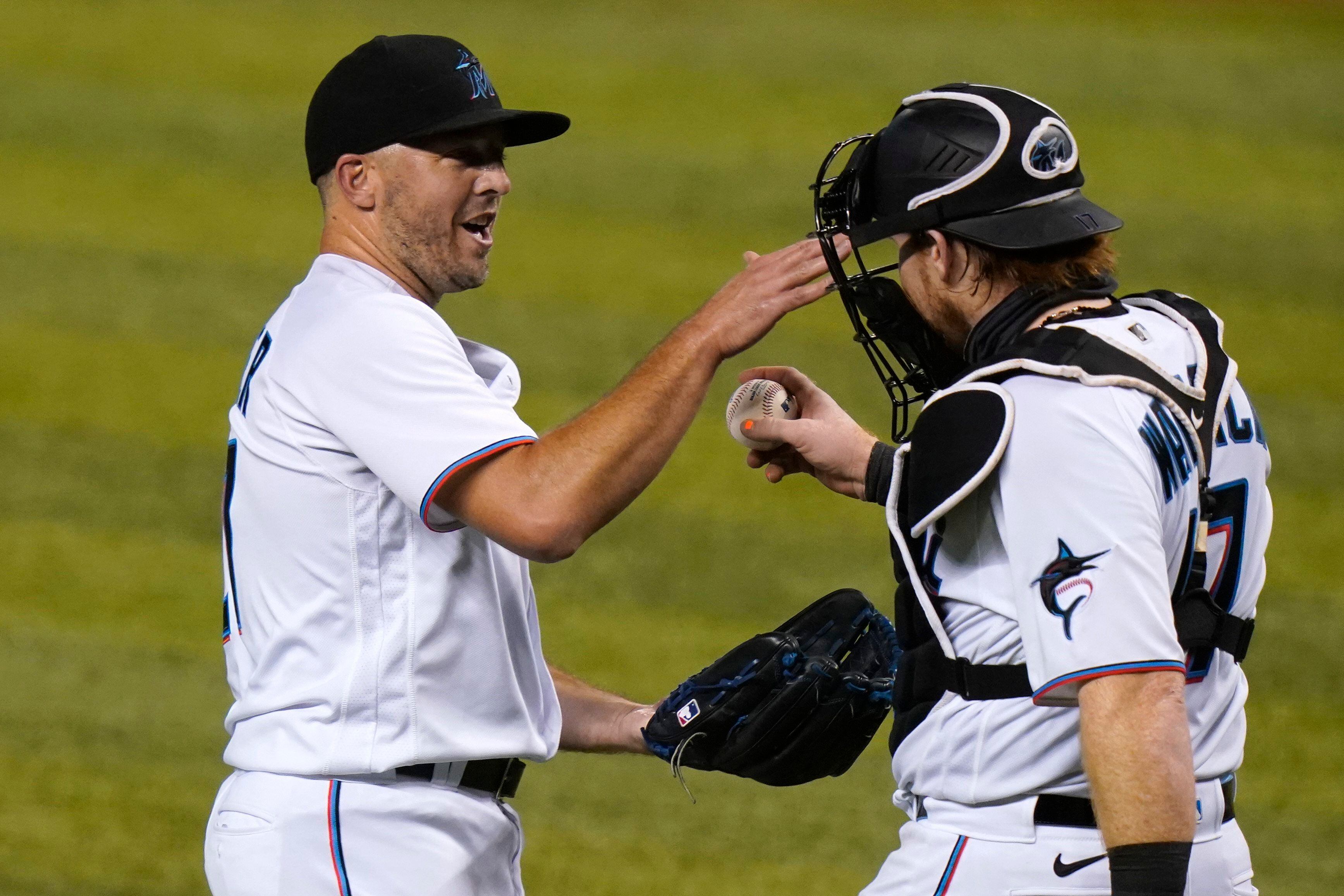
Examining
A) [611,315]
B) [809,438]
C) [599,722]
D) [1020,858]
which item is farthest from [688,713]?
Result: [611,315]

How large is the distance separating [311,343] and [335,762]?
0.72 meters

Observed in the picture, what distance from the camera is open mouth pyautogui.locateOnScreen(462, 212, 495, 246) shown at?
3.06 metres

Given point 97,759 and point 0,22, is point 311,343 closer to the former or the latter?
point 97,759

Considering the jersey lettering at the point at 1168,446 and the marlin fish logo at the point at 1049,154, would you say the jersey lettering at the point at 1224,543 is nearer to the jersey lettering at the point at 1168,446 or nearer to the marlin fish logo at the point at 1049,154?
the jersey lettering at the point at 1168,446

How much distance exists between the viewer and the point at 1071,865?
7.64 feet

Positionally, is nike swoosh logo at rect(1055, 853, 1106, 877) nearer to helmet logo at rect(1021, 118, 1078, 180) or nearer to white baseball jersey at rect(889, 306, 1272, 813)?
white baseball jersey at rect(889, 306, 1272, 813)

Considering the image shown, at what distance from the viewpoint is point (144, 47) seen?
1280 centimetres

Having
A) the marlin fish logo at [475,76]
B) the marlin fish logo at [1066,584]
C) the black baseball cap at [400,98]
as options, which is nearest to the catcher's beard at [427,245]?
the black baseball cap at [400,98]

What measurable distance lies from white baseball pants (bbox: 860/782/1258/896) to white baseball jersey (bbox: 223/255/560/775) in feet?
2.51

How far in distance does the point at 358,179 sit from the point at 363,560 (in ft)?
2.51

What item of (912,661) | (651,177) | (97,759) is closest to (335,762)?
(912,661)

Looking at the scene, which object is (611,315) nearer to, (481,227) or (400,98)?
(481,227)

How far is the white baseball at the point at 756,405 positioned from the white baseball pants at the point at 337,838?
2.82 ft

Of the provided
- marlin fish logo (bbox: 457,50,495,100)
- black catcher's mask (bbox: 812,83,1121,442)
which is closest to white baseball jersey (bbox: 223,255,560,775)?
marlin fish logo (bbox: 457,50,495,100)
